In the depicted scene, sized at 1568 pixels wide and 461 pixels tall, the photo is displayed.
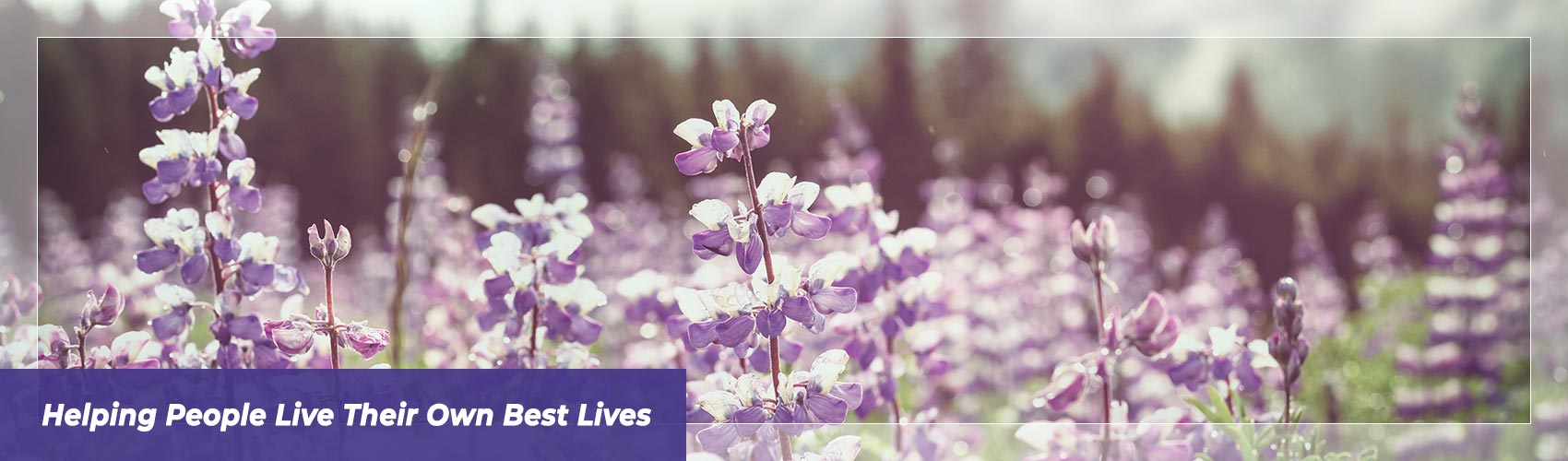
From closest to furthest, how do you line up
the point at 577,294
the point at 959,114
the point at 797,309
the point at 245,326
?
the point at 797,309 < the point at 245,326 < the point at 577,294 < the point at 959,114

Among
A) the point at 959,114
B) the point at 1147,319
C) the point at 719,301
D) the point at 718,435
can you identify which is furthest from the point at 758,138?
the point at 959,114

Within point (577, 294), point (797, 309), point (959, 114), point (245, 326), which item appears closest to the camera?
point (797, 309)

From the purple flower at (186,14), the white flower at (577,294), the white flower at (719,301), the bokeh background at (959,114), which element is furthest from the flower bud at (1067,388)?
the bokeh background at (959,114)

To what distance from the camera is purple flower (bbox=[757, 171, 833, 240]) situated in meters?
0.83

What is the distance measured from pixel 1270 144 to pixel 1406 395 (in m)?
1.33

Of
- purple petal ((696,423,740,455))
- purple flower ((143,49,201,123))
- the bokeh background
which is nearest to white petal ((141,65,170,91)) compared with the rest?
purple flower ((143,49,201,123))

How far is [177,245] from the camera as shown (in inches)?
38.0

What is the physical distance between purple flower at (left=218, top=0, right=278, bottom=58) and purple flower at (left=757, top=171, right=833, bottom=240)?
0.59 metres

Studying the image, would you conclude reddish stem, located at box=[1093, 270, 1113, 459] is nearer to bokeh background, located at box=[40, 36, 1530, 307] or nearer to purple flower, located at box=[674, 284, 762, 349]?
purple flower, located at box=[674, 284, 762, 349]

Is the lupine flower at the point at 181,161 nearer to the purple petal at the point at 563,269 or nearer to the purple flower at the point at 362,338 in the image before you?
the purple flower at the point at 362,338

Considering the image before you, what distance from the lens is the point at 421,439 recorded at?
1016 mm

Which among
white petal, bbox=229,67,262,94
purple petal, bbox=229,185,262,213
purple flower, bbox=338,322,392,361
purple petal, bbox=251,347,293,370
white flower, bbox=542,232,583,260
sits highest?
white petal, bbox=229,67,262,94

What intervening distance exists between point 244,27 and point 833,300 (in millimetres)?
687

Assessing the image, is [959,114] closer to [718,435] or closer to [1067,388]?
[1067,388]
